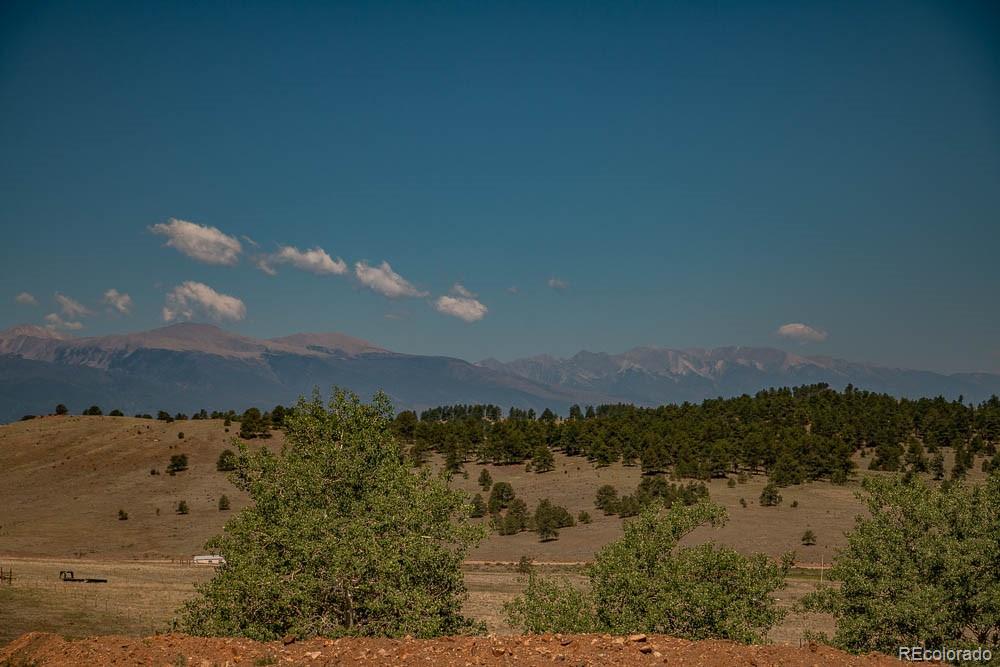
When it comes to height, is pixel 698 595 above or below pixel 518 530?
above

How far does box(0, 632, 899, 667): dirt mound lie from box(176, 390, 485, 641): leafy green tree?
2.48 meters

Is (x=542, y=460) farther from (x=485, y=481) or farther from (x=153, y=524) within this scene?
(x=153, y=524)

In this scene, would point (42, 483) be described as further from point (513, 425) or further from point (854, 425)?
point (854, 425)

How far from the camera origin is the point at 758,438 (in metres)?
121

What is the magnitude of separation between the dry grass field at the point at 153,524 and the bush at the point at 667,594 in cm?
2268

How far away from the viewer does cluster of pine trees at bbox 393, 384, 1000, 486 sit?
114 metres

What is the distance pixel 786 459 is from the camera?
372ft

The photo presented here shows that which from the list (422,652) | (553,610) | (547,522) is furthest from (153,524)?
(422,652)

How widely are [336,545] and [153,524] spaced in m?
92.7

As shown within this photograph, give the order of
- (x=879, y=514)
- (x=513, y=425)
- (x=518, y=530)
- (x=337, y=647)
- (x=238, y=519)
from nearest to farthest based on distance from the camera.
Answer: (x=337, y=647), (x=238, y=519), (x=879, y=514), (x=518, y=530), (x=513, y=425)

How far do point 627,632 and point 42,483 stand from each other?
131601 mm

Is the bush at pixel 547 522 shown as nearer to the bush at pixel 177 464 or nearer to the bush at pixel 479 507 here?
the bush at pixel 479 507

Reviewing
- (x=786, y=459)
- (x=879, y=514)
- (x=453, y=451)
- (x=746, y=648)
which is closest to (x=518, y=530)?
(x=453, y=451)

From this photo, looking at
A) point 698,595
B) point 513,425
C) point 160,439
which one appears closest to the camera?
point 698,595
